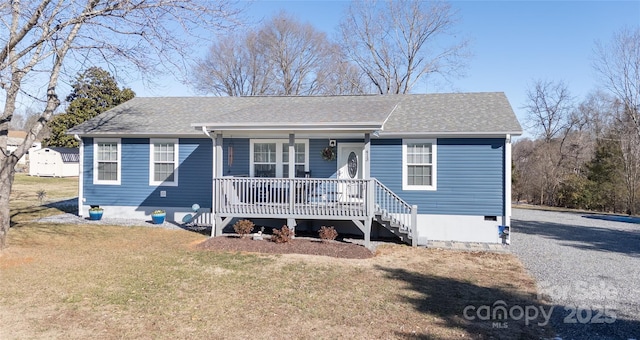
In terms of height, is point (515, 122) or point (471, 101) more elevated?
point (471, 101)

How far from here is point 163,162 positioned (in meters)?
12.8

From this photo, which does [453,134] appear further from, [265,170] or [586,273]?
[265,170]

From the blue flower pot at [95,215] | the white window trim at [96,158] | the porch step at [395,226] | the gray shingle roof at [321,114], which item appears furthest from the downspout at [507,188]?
the blue flower pot at [95,215]

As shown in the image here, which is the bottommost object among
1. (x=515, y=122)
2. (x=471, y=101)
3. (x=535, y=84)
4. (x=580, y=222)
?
(x=580, y=222)

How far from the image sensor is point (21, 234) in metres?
10.2

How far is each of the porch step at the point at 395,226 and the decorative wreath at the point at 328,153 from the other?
258 centimetres

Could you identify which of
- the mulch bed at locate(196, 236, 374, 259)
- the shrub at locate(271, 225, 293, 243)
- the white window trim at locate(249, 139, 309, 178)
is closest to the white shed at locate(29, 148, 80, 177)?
the white window trim at locate(249, 139, 309, 178)

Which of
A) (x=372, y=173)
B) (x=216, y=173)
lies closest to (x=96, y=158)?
(x=216, y=173)

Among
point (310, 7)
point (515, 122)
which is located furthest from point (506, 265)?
point (310, 7)

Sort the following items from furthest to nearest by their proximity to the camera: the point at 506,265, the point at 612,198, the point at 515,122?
the point at 612,198, the point at 515,122, the point at 506,265

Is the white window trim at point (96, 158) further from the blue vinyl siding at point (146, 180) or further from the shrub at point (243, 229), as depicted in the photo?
the shrub at point (243, 229)

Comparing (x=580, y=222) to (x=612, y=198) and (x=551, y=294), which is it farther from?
(x=551, y=294)

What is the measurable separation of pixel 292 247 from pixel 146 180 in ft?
20.9

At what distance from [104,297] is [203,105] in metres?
10.5
